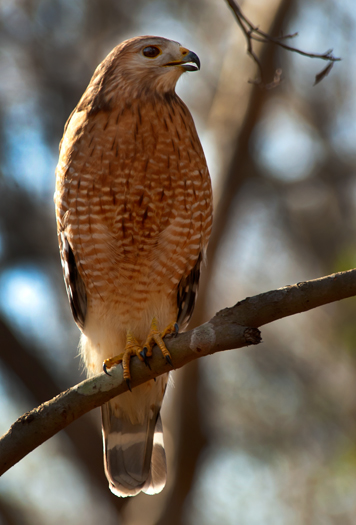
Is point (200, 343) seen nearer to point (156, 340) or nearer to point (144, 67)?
point (156, 340)

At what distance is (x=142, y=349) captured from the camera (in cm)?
332

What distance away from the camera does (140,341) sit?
12.7ft

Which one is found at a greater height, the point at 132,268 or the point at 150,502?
the point at 132,268

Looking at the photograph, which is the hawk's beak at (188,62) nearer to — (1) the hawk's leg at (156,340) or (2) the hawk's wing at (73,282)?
(2) the hawk's wing at (73,282)

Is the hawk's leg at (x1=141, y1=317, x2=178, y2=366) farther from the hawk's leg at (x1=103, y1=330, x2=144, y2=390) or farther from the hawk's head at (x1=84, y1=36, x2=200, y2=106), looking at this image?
the hawk's head at (x1=84, y1=36, x2=200, y2=106)

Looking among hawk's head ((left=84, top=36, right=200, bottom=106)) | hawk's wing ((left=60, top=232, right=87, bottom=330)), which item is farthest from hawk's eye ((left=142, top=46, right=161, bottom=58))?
hawk's wing ((left=60, top=232, right=87, bottom=330))

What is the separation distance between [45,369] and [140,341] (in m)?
3.54

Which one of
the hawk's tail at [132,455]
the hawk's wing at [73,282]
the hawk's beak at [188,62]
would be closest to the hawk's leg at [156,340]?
the hawk's wing at [73,282]

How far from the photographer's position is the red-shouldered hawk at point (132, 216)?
3627mm

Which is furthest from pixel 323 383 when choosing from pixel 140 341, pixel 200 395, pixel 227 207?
pixel 140 341

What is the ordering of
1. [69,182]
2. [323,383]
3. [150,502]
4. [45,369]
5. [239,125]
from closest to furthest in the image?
[69,182]
[150,502]
[45,369]
[239,125]
[323,383]

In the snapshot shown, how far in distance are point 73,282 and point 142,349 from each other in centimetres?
93

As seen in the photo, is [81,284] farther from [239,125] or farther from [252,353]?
[252,353]

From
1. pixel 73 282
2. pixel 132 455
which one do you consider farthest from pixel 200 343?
pixel 132 455
